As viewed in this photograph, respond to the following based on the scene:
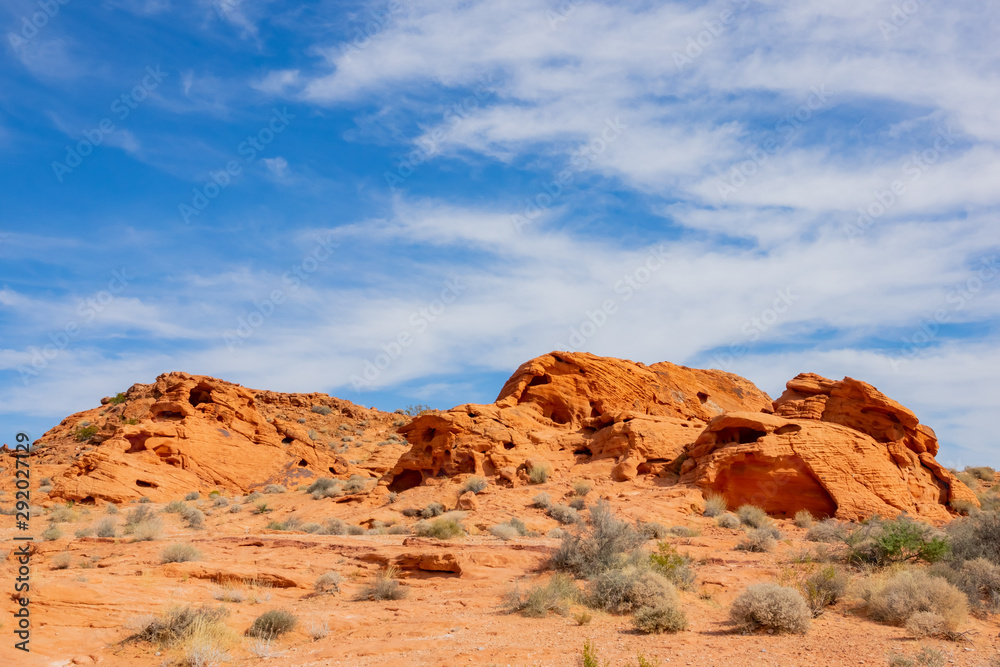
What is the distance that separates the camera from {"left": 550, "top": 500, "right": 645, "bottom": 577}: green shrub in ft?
40.3

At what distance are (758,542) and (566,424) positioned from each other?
38.7 feet

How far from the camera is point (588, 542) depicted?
12.8 metres

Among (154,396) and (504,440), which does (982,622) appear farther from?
(154,396)

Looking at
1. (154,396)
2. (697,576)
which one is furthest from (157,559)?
(154,396)

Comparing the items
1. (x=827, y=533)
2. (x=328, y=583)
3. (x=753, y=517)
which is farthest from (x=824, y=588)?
(x=753, y=517)

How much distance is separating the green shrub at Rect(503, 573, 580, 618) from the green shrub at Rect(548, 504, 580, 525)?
6.99 meters

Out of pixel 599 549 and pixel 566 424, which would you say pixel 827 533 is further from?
pixel 566 424

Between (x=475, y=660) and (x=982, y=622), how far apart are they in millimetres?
6697

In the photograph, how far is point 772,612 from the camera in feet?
28.3

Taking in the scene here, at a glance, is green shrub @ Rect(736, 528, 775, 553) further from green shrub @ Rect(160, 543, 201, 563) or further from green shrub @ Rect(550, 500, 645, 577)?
green shrub @ Rect(160, 543, 201, 563)

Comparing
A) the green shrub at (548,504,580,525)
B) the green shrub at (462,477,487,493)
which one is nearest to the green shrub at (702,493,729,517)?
the green shrub at (548,504,580,525)

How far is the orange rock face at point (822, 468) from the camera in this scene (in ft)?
63.5

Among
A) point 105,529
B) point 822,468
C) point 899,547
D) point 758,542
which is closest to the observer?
point 899,547

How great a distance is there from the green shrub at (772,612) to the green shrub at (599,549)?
11.2 feet
